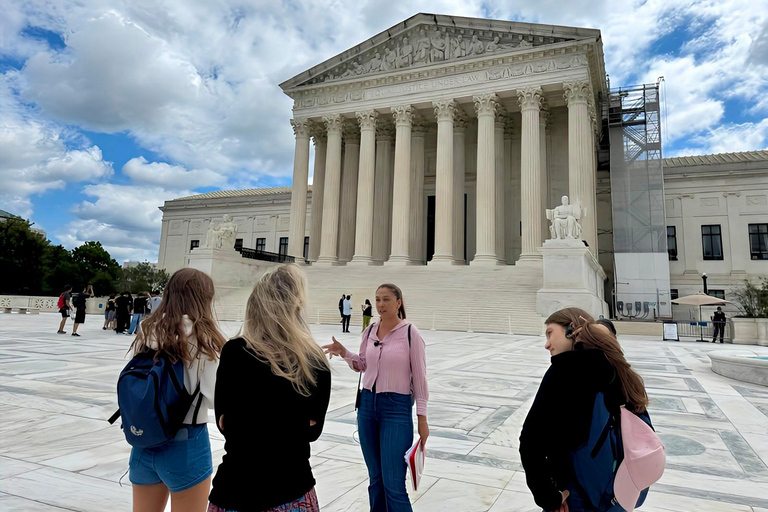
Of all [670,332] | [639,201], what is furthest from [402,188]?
[670,332]

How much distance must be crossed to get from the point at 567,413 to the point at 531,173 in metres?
28.5

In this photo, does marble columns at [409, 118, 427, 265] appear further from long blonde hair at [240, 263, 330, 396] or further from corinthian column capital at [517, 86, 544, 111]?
long blonde hair at [240, 263, 330, 396]

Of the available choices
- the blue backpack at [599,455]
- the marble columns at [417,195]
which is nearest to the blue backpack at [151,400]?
the blue backpack at [599,455]

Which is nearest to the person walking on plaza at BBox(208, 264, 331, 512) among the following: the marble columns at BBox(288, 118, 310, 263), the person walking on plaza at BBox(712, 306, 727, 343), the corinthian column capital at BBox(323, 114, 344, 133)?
the person walking on plaza at BBox(712, 306, 727, 343)

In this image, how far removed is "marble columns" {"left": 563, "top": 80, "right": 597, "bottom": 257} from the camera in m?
28.4

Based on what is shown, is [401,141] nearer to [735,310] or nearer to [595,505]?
[735,310]

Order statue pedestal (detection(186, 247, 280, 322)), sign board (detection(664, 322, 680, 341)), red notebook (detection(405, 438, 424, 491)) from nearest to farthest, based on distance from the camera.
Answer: red notebook (detection(405, 438, 424, 491))
sign board (detection(664, 322, 680, 341))
statue pedestal (detection(186, 247, 280, 322))

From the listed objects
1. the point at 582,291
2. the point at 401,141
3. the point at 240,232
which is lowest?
the point at 582,291

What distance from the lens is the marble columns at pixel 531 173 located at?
93.1ft

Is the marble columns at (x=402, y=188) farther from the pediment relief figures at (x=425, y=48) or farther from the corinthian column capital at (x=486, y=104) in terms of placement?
the corinthian column capital at (x=486, y=104)

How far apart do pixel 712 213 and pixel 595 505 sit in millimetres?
42017

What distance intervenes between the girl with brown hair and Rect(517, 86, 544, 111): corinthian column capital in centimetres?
2976

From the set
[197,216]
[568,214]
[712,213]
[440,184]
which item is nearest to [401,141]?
[440,184]

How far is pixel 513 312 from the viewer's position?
71.4 feet
